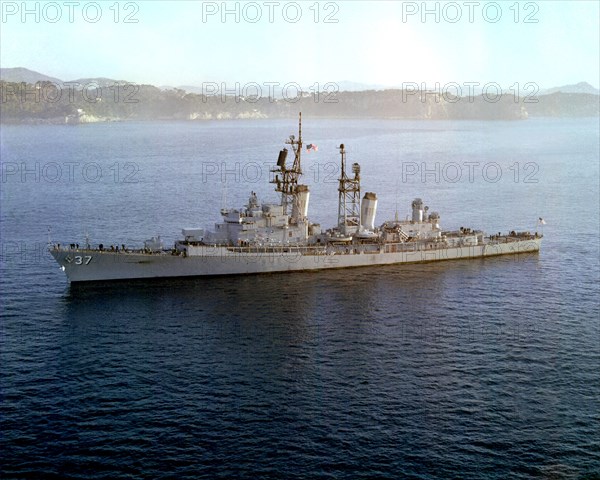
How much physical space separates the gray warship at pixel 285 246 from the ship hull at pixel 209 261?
96 mm

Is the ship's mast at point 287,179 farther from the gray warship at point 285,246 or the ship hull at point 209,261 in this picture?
the ship hull at point 209,261

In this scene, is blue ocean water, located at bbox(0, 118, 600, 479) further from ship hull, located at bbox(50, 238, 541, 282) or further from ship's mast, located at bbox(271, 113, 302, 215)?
ship's mast, located at bbox(271, 113, 302, 215)

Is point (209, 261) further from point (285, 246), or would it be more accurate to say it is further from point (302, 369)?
point (302, 369)

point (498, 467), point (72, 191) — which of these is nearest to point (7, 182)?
point (72, 191)

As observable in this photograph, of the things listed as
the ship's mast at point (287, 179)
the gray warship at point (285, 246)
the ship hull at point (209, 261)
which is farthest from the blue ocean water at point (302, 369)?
the ship's mast at point (287, 179)

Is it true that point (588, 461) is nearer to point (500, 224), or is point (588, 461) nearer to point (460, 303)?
point (460, 303)

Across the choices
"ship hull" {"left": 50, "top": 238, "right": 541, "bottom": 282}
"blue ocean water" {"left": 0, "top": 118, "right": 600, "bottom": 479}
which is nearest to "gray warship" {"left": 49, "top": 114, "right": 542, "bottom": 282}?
"ship hull" {"left": 50, "top": 238, "right": 541, "bottom": 282}

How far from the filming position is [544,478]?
3622 cm

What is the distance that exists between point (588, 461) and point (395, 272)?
128ft

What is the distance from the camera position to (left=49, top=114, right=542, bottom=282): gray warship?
6956 centimetres

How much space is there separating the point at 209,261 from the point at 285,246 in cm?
862

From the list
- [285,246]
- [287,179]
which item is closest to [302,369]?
[285,246]

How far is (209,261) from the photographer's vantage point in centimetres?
7138

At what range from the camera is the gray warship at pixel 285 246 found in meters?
69.6
